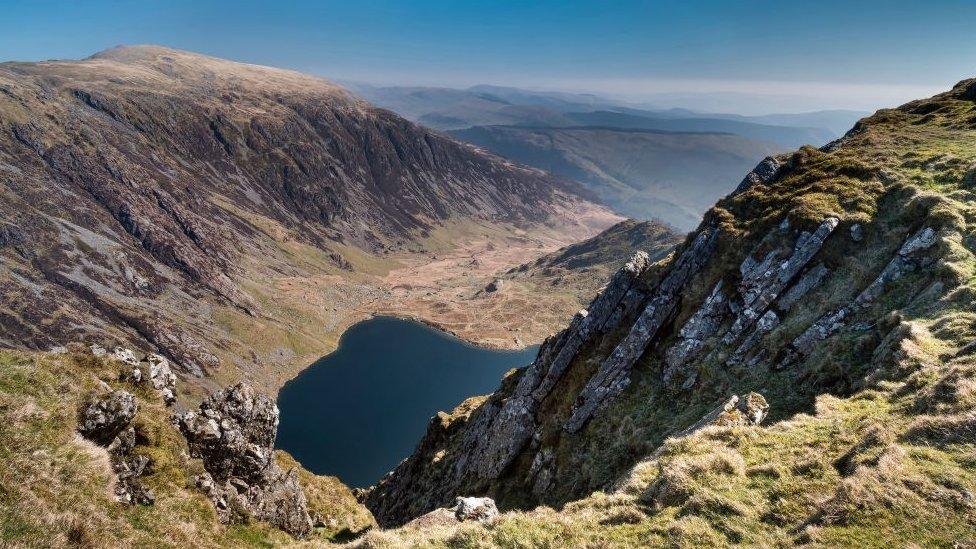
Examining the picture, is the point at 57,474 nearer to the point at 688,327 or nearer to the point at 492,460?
the point at 492,460

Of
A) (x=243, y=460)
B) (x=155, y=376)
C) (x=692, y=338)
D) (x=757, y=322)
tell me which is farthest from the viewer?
(x=692, y=338)

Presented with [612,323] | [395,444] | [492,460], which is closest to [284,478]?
[492,460]

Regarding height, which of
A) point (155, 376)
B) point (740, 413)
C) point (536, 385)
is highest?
point (155, 376)

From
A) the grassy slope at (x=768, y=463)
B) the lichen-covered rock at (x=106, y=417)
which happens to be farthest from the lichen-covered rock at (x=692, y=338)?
the lichen-covered rock at (x=106, y=417)

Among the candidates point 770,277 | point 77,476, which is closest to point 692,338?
point 770,277

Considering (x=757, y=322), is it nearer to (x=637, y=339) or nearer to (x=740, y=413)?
(x=637, y=339)

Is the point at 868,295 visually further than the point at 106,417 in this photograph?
Yes
